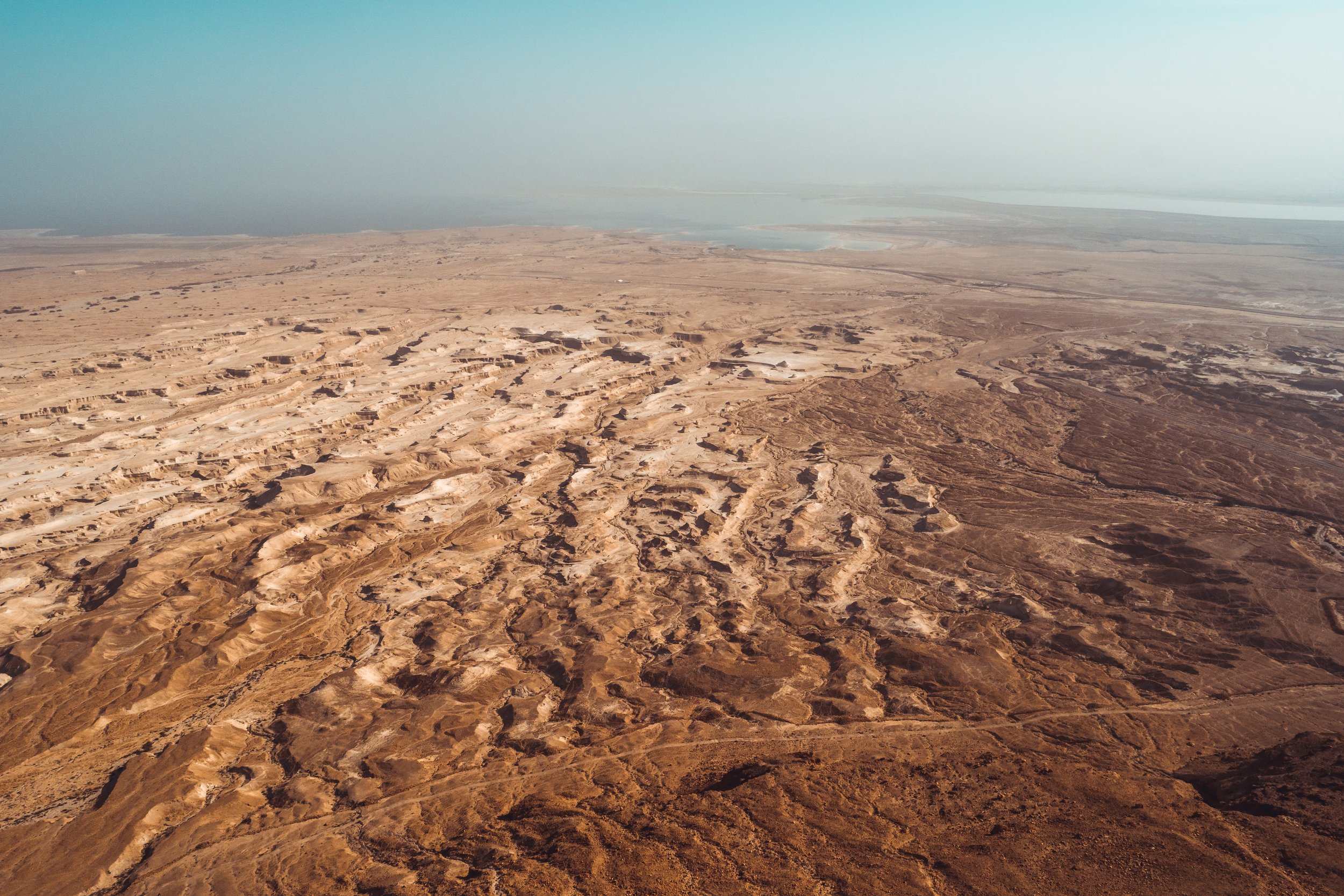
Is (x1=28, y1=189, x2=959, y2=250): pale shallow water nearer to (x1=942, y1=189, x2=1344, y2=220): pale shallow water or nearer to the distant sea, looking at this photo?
the distant sea

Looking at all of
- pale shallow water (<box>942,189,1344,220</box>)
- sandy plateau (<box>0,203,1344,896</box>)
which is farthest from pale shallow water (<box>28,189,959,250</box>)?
sandy plateau (<box>0,203,1344,896</box>)

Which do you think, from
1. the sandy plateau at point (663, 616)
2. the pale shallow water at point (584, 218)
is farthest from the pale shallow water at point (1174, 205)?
the sandy plateau at point (663, 616)

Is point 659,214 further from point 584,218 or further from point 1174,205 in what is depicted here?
point 1174,205

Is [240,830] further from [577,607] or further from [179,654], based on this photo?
[577,607]

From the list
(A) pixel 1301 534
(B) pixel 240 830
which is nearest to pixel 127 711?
(B) pixel 240 830

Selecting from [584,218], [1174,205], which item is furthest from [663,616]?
[1174,205]
